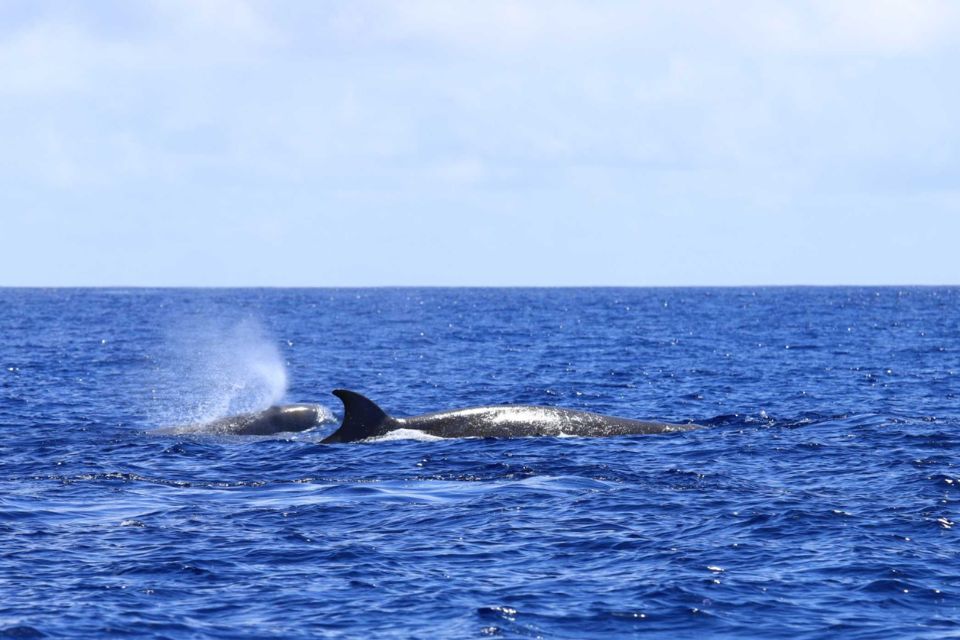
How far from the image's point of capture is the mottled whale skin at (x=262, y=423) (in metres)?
28.9

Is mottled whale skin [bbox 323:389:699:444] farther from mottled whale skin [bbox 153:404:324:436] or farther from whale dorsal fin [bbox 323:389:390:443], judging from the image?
mottled whale skin [bbox 153:404:324:436]

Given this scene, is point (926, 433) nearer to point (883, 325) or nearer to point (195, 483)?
point (195, 483)

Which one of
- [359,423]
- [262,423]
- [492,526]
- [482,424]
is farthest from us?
[262,423]

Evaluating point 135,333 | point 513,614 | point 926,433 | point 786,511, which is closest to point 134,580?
point 513,614

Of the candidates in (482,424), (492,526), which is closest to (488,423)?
(482,424)

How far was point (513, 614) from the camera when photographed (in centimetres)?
1334

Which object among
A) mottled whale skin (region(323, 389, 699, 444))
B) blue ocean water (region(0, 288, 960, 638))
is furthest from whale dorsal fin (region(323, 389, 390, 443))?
blue ocean water (region(0, 288, 960, 638))

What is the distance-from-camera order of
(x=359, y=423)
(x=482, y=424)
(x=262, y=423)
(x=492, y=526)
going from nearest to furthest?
(x=492, y=526)
(x=359, y=423)
(x=482, y=424)
(x=262, y=423)

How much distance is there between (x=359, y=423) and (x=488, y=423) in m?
2.51

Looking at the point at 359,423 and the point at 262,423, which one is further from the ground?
the point at 359,423

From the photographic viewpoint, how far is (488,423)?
26.7m

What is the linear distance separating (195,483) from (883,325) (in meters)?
85.3

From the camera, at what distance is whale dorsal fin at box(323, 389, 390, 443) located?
26.2 meters

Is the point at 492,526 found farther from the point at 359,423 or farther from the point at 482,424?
the point at 482,424
